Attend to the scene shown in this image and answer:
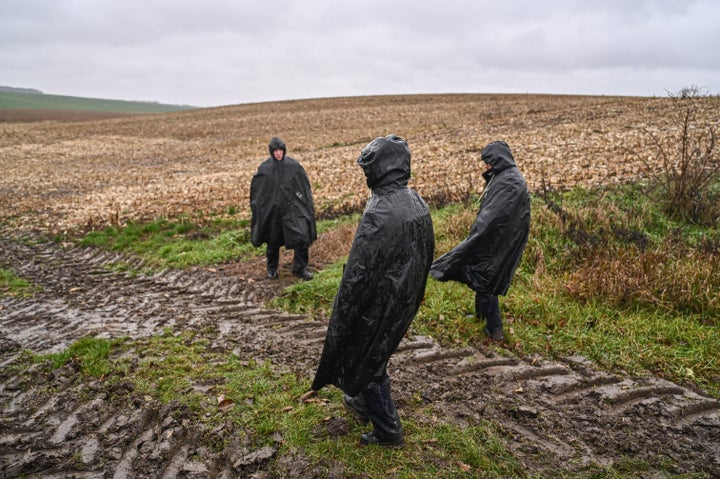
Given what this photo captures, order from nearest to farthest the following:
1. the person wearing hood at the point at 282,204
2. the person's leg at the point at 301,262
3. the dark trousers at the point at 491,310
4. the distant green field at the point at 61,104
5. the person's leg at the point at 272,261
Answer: the dark trousers at the point at 491,310
the person wearing hood at the point at 282,204
the person's leg at the point at 301,262
the person's leg at the point at 272,261
the distant green field at the point at 61,104

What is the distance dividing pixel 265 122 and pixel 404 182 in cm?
3639

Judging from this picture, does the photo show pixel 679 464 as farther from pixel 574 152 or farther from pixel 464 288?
pixel 574 152

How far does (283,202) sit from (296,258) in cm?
99

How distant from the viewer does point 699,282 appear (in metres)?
6.08

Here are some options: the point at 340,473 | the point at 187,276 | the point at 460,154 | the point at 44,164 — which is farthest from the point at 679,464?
the point at 44,164

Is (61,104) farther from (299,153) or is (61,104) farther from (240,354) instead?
(240,354)

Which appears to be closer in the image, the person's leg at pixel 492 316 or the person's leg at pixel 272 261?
the person's leg at pixel 492 316

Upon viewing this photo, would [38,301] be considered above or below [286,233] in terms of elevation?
below

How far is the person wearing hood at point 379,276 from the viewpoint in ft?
11.1

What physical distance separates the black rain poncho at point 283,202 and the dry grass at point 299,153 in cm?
406

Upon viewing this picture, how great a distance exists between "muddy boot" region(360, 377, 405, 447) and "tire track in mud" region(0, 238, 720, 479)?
0.22 meters

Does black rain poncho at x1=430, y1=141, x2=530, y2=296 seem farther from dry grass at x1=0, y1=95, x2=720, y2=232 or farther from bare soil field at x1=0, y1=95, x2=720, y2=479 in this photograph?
dry grass at x1=0, y1=95, x2=720, y2=232

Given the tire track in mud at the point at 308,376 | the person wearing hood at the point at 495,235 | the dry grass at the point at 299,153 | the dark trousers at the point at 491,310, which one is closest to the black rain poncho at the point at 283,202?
the tire track in mud at the point at 308,376

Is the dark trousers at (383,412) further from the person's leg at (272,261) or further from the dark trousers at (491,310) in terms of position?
the person's leg at (272,261)
